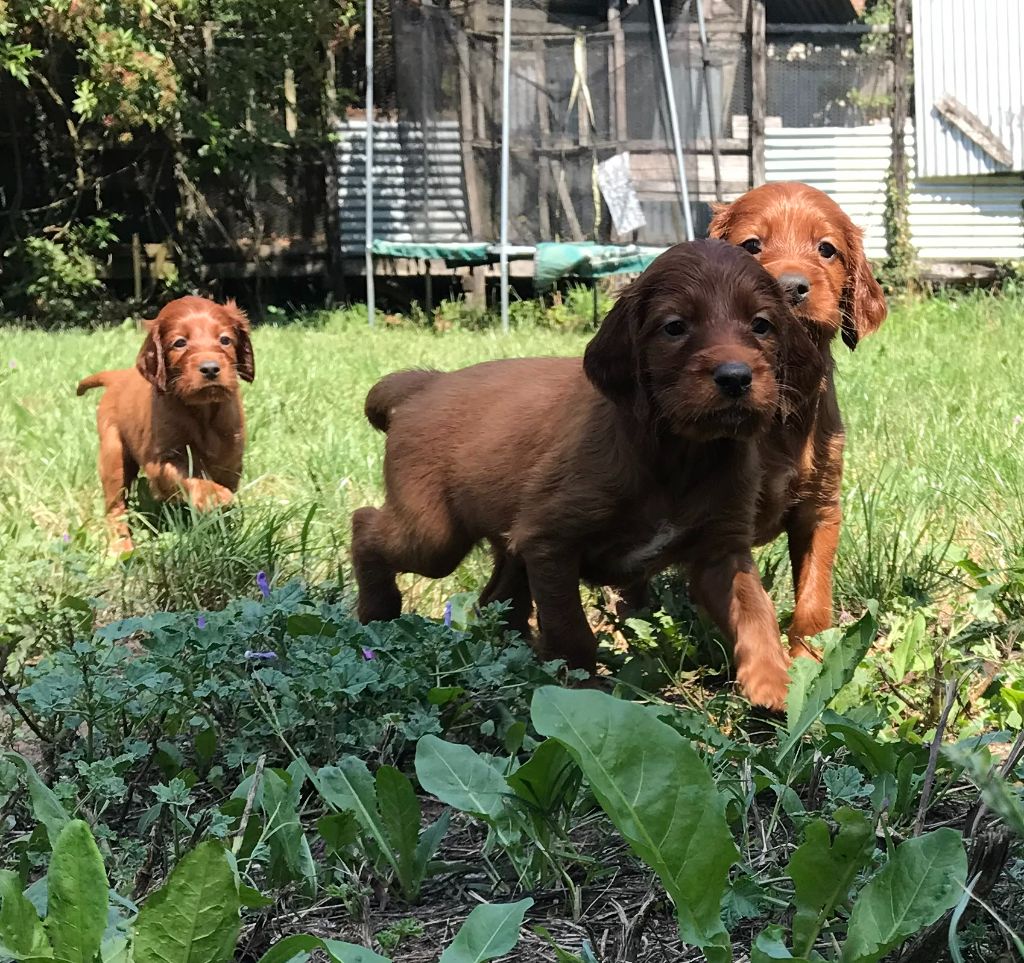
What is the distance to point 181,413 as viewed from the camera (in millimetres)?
4684

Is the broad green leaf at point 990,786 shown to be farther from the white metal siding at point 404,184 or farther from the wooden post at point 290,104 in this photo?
the wooden post at point 290,104

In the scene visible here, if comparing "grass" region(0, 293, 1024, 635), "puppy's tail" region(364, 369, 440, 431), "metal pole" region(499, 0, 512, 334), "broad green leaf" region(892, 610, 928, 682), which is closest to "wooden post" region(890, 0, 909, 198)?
"metal pole" region(499, 0, 512, 334)

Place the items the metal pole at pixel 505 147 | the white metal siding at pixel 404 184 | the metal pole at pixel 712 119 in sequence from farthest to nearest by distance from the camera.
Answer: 1. the white metal siding at pixel 404 184
2. the metal pole at pixel 712 119
3. the metal pole at pixel 505 147

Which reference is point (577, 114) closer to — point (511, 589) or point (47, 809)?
point (511, 589)

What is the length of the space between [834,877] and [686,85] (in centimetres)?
1069

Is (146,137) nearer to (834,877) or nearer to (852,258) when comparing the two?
(852,258)

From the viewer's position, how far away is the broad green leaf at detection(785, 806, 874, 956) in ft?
4.08

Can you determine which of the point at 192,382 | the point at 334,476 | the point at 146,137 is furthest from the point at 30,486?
the point at 146,137

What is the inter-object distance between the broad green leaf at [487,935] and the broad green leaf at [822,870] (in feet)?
0.94

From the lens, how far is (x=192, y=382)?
4.50 metres

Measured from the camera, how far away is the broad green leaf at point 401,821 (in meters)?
1.49

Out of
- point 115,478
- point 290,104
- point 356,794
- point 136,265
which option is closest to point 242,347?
point 115,478

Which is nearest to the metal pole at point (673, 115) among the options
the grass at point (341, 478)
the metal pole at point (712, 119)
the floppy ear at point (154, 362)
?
the metal pole at point (712, 119)

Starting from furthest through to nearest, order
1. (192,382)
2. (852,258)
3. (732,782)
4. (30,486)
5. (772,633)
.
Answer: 1. (192,382)
2. (30,486)
3. (852,258)
4. (772,633)
5. (732,782)
